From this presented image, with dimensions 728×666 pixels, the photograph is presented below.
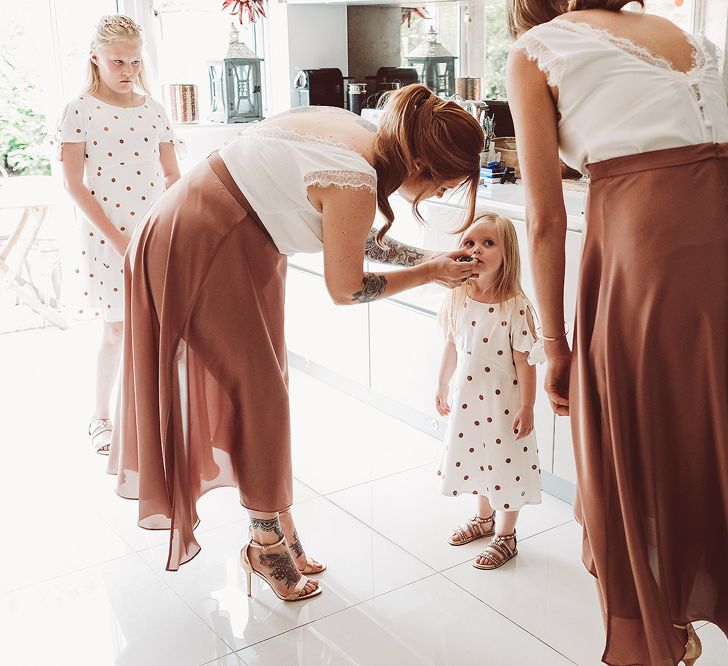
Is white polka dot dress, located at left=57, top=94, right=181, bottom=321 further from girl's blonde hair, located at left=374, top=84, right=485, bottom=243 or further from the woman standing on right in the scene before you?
the woman standing on right

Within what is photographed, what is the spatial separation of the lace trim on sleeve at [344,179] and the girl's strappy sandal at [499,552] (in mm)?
1073

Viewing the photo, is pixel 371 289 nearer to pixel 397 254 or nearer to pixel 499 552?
pixel 397 254

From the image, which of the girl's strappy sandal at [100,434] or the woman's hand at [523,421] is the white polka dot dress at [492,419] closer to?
the woman's hand at [523,421]

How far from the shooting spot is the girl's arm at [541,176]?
1604 millimetres

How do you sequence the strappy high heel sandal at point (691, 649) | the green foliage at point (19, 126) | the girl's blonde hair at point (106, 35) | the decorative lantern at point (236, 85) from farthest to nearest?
the green foliage at point (19, 126)
the decorative lantern at point (236, 85)
the girl's blonde hair at point (106, 35)
the strappy high heel sandal at point (691, 649)

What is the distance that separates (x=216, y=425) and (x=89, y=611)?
0.56 metres

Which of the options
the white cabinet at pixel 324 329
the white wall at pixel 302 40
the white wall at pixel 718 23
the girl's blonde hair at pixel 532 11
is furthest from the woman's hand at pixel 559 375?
the white wall at pixel 302 40

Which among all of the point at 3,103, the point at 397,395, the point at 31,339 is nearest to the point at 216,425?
the point at 397,395

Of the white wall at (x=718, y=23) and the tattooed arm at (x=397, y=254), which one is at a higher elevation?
the white wall at (x=718, y=23)

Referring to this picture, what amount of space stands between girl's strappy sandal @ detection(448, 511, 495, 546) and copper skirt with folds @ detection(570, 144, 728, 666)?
845 mm

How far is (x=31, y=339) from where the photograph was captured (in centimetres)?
471

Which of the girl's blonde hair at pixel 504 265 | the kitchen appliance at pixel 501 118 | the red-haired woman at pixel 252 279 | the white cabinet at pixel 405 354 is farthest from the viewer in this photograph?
the kitchen appliance at pixel 501 118


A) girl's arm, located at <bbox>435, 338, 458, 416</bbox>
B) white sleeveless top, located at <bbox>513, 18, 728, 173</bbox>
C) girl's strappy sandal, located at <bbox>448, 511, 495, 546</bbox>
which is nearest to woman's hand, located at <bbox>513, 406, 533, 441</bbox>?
girl's arm, located at <bbox>435, 338, 458, 416</bbox>

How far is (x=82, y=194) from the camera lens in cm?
312
